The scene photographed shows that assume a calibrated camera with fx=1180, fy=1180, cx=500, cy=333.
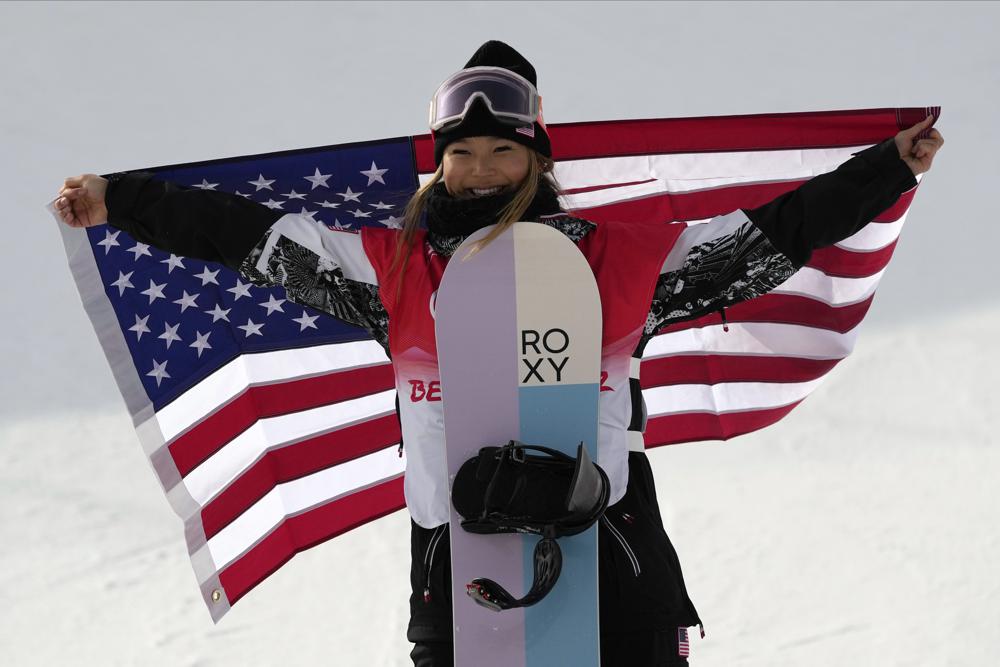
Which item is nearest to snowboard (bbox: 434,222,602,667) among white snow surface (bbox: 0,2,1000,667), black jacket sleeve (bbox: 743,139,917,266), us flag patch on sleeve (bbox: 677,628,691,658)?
us flag patch on sleeve (bbox: 677,628,691,658)

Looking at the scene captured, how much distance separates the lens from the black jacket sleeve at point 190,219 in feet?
4.85

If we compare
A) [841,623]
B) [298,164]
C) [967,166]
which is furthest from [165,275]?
[967,166]

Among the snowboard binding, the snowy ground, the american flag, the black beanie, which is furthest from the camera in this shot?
the snowy ground

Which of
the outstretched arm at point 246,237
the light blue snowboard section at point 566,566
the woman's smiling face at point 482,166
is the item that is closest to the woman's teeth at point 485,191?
the woman's smiling face at point 482,166

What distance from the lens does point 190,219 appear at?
147cm

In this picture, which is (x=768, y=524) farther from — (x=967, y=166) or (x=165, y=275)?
(x=165, y=275)

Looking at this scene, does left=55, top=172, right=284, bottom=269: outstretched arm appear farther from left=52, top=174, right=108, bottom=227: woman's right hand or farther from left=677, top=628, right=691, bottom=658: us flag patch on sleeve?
left=677, top=628, right=691, bottom=658: us flag patch on sleeve

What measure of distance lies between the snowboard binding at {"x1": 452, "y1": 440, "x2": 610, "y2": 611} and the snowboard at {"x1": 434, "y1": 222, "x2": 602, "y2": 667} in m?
0.05

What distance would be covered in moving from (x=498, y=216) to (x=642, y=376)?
0.79 meters

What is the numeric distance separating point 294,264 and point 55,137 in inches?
87.8

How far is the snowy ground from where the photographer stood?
2656mm

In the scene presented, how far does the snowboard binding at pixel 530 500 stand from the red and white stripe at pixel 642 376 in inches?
29.0

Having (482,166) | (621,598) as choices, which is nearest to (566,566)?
(621,598)

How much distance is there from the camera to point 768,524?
2947 millimetres
